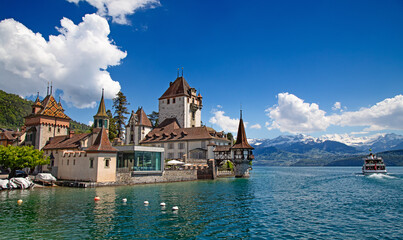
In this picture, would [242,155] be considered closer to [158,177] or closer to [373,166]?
[158,177]

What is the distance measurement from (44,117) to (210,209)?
46.9 m

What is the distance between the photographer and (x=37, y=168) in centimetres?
5434

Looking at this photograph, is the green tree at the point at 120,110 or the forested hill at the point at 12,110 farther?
the forested hill at the point at 12,110

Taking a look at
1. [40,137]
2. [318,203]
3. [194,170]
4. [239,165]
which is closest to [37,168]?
[40,137]

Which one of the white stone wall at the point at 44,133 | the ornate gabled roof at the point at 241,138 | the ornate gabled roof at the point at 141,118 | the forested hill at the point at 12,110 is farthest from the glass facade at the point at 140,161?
the forested hill at the point at 12,110

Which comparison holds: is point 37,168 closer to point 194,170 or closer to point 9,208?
point 194,170

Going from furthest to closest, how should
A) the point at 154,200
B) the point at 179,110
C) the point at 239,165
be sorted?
the point at 179,110 < the point at 239,165 < the point at 154,200

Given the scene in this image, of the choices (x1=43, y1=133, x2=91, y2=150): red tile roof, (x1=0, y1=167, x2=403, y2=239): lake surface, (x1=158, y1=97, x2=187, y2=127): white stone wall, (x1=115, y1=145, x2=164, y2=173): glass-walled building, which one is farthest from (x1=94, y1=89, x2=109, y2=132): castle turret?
(x1=158, y1=97, x2=187, y2=127): white stone wall

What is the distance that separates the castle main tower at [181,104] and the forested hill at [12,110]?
8357cm

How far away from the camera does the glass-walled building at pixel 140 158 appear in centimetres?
4706

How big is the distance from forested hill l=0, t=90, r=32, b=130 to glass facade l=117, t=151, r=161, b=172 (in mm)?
104633

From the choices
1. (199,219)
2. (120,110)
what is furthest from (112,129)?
(199,219)

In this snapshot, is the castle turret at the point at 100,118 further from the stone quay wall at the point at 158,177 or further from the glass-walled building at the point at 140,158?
the stone quay wall at the point at 158,177

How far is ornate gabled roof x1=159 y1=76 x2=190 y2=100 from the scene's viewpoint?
82.3 meters
